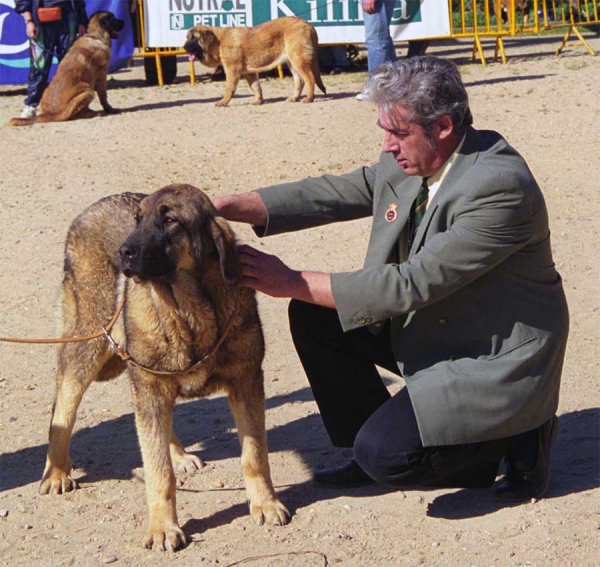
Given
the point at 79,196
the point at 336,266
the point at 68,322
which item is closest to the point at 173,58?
the point at 79,196

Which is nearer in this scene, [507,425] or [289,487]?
[507,425]

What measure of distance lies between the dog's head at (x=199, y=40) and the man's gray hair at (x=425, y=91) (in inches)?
389

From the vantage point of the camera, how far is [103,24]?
43.2 ft

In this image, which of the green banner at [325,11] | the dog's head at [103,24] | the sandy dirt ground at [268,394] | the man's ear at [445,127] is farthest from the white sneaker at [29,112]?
the man's ear at [445,127]

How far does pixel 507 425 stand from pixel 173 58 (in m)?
12.3

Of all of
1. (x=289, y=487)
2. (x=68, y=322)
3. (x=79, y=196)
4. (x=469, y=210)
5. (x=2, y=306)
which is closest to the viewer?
(x=469, y=210)

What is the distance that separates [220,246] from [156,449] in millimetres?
868

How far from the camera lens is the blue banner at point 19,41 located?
552 inches

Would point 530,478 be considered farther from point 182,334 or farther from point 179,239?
point 179,239

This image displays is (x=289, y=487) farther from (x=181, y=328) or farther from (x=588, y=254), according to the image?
(x=588, y=254)

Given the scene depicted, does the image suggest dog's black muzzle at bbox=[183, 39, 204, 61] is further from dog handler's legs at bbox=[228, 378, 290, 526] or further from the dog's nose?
the dog's nose

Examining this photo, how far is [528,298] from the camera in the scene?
3998 millimetres

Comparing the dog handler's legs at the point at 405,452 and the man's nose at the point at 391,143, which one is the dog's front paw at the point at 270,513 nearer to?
the dog handler's legs at the point at 405,452

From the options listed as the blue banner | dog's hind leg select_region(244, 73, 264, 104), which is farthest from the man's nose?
the blue banner
